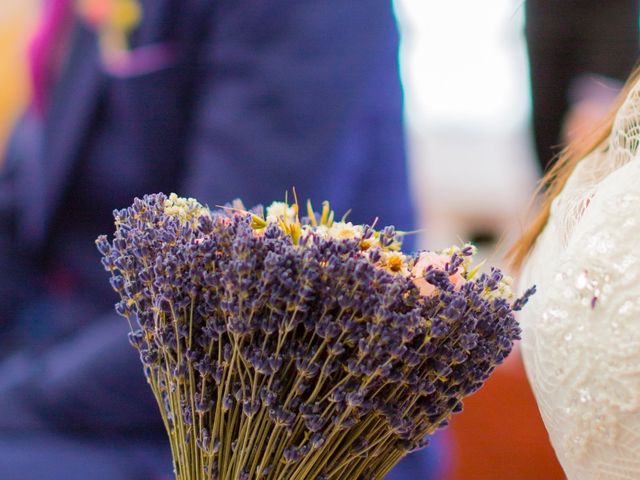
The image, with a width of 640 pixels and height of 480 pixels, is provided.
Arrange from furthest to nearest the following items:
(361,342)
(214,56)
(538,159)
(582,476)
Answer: (538,159)
(214,56)
(582,476)
(361,342)

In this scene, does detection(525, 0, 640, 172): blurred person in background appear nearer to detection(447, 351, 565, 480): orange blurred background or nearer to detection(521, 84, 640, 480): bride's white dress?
detection(447, 351, 565, 480): orange blurred background

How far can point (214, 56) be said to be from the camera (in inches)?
47.0

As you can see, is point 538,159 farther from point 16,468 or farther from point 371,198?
point 16,468

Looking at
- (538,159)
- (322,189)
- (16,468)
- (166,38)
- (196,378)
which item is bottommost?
(196,378)

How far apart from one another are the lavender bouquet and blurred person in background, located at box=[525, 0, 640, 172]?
1.79 metres

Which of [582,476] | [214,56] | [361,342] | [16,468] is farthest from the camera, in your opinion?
[214,56]

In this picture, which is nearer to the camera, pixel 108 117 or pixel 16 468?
pixel 16 468

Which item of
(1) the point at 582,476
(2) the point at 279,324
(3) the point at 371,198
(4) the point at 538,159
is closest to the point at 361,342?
(2) the point at 279,324

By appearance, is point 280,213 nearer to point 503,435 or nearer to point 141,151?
point 141,151

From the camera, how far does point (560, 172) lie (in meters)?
0.74

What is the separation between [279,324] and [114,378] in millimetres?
697

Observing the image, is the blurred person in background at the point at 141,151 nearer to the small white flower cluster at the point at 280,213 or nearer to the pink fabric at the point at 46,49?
the pink fabric at the point at 46,49

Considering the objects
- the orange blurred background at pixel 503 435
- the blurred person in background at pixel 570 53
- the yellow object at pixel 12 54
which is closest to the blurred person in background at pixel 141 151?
the yellow object at pixel 12 54

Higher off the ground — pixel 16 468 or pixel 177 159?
pixel 177 159
